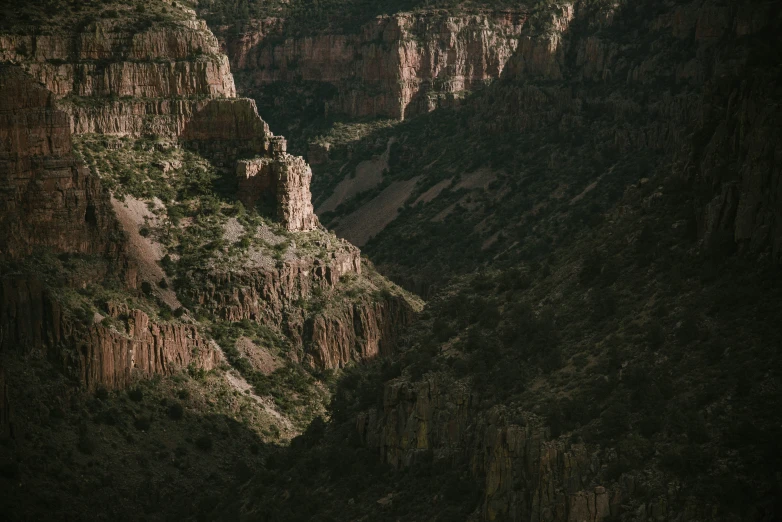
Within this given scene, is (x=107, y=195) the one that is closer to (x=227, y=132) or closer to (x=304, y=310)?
(x=227, y=132)

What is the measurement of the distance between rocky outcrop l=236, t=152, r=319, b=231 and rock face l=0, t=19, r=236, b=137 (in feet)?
18.4

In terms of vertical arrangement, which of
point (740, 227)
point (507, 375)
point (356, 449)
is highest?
point (740, 227)

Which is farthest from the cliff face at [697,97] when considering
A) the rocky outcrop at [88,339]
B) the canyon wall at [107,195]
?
the rocky outcrop at [88,339]

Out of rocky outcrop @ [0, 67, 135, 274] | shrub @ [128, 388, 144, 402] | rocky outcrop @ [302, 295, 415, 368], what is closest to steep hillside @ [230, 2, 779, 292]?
rocky outcrop @ [302, 295, 415, 368]

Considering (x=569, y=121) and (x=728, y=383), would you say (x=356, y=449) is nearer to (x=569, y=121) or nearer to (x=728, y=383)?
(x=728, y=383)

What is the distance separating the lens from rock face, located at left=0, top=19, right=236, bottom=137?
132m

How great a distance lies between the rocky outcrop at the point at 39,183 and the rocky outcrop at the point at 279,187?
15793 millimetres

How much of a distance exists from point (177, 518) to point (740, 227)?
38.1 metres

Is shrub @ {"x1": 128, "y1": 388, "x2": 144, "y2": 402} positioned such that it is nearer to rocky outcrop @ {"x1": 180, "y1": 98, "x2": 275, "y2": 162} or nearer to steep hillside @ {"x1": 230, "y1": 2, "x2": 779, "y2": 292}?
rocky outcrop @ {"x1": 180, "y1": 98, "x2": 275, "y2": 162}

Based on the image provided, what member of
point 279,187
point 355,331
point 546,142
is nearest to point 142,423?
point 355,331

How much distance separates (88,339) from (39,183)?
11.8 metres

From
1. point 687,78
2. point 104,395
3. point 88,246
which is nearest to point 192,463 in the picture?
point 104,395

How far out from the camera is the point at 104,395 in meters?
113

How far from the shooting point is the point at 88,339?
112875mm
